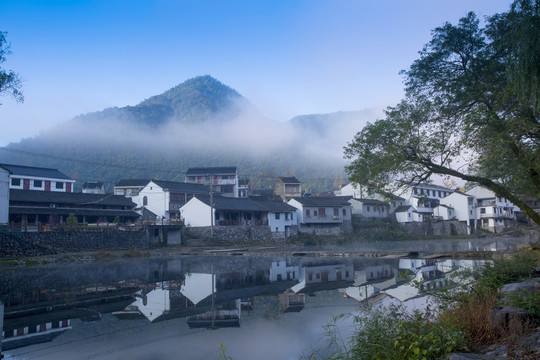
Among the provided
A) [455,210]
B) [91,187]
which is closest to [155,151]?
[91,187]

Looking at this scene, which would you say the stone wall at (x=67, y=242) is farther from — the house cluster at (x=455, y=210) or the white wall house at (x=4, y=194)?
the house cluster at (x=455, y=210)

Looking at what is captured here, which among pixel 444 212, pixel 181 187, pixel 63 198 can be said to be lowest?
pixel 444 212

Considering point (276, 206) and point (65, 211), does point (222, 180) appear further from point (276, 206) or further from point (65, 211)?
point (65, 211)

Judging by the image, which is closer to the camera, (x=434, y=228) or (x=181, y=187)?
(x=181, y=187)

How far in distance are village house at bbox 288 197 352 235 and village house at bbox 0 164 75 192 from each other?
3708cm

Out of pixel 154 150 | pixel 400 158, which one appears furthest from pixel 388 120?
pixel 154 150

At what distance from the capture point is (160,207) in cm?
5712

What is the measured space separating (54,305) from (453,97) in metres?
16.6

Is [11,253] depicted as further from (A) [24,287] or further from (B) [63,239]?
(A) [24,287]

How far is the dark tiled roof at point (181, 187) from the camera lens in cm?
5798

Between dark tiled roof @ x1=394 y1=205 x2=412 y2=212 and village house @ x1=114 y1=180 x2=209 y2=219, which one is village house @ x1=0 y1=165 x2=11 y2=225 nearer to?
village house @ x1=114 y1=180 x2=209 y2=219

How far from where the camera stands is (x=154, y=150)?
Answer: 135750 millimetres

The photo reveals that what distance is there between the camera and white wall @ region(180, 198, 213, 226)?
160 ft

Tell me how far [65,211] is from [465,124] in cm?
4351
